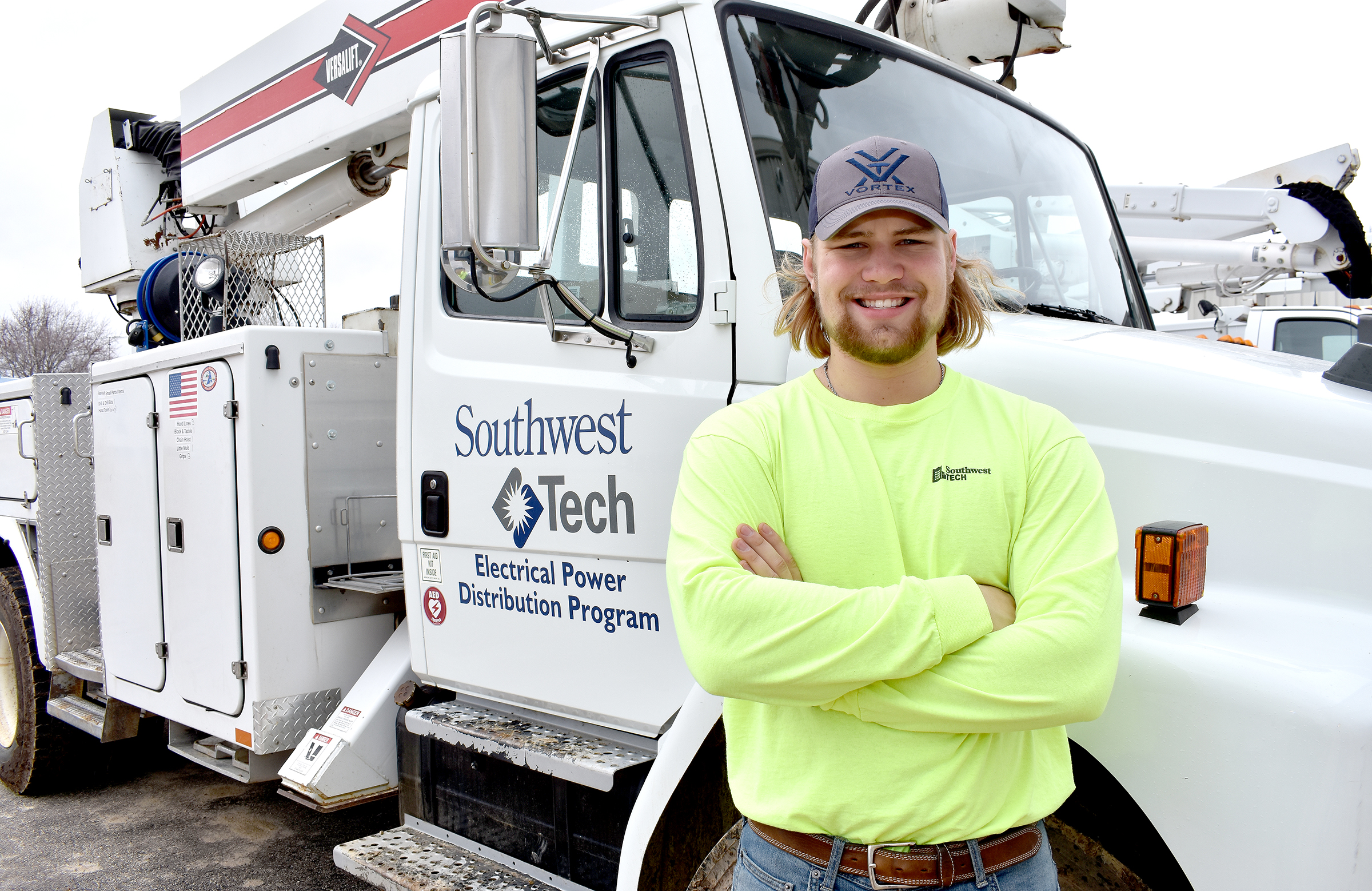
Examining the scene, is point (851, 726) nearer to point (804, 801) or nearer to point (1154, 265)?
point (804, 801)

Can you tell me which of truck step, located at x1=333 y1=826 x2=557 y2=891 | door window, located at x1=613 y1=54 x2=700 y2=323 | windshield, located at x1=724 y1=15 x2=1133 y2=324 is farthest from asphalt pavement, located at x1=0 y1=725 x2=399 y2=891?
windshield, located at x1=724 y1=15 x2=1133 y2=324

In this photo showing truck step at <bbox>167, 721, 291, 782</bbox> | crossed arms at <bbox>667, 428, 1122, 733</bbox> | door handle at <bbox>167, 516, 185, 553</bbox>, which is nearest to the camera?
crossed arms at <bbox>667, 428, 1122, 733</bbox>

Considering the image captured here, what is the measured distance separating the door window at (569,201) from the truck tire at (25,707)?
354cm

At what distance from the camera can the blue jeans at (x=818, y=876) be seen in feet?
4.72

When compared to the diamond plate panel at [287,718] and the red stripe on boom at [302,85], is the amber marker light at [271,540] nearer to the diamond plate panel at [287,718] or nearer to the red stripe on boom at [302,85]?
the diamond plate panel at [287,718]

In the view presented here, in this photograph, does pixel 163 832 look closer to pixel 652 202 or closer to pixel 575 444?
pixel 575 444

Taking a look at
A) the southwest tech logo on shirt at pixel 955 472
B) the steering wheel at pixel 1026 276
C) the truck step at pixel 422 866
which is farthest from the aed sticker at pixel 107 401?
the southwest tech logo on shirt at pixel 955 472

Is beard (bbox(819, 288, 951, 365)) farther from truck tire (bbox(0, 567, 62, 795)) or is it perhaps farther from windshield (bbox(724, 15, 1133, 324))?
truck tire (bbox(0, 567, 62, 795))

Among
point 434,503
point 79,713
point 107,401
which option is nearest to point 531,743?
point 434,503

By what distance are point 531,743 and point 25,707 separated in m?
3.64

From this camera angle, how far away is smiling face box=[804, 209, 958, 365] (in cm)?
156

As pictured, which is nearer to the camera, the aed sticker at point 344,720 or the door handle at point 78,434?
the aed sticker at point 344,720

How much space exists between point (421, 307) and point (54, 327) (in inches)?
1615

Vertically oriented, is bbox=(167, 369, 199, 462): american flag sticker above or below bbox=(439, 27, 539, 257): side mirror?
below
